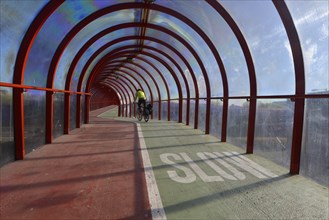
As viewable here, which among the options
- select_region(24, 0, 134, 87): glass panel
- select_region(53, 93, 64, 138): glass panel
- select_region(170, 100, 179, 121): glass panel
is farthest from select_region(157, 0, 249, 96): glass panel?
select_region(170, 100, 179, 121): glass panel

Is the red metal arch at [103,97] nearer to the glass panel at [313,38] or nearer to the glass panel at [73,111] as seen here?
the glass panel at [73,111]

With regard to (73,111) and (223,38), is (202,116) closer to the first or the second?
(223,38)

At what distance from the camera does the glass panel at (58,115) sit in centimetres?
791

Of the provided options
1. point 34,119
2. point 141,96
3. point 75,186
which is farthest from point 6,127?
point 141,96

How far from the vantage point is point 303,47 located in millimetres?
4590

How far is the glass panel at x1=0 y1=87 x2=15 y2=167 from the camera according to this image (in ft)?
14.8

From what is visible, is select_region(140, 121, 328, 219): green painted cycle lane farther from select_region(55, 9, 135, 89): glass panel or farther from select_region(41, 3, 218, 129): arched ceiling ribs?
select_region(55, 9, 135, 89): glass panel

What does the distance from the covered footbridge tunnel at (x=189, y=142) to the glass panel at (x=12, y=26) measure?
2cm

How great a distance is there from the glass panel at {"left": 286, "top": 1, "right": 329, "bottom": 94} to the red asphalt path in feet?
10.8

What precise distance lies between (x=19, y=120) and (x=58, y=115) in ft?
10.9

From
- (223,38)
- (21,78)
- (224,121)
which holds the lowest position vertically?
(224,121)

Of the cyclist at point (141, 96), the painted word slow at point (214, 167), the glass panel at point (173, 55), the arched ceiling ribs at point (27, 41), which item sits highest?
the glass panel at point (173, 55)

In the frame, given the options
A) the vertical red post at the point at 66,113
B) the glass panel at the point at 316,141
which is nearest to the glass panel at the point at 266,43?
the glass panel at the point at 316,141

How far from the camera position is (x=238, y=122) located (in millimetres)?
7645
